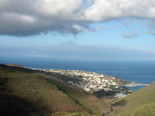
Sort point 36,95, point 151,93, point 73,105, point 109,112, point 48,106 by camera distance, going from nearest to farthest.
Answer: point 48,106, point 36,95, point 73,105, point 109,112, point 151,93

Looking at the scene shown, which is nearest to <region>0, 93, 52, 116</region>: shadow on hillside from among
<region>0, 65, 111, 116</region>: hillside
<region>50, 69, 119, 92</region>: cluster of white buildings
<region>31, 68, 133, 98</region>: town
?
<region>0, 65, 111, 116</region>: hillside

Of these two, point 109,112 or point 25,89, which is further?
point 109,112

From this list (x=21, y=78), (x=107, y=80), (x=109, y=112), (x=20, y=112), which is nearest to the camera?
(x=20, y=112)

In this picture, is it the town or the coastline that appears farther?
the town

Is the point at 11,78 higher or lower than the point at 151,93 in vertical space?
higher

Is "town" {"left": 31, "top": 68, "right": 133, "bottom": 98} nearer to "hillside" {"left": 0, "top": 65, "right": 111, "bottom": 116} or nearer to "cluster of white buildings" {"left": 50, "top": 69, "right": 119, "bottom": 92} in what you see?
"cluster of white buildings" {"left": 50, "top": 69, "right": 119, "bottom": 92}

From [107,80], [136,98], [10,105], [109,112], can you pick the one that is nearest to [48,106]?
[10,105]

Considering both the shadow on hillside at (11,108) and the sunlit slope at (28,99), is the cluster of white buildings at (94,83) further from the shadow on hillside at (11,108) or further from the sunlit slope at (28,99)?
the shadow on hillside at (11,108)

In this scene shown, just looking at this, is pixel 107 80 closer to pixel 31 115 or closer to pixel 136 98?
pixel 136 98
